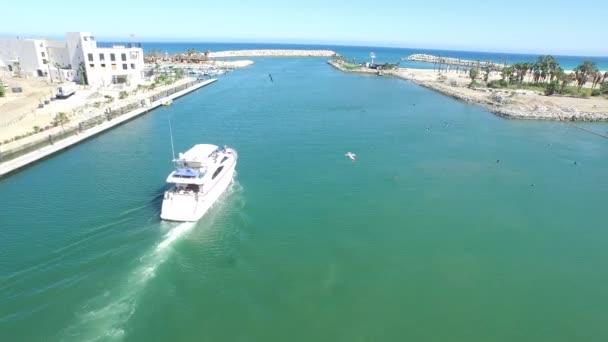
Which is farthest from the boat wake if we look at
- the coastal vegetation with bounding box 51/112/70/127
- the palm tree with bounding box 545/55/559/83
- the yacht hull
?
the palm tree with bounding box 545/55/559/83

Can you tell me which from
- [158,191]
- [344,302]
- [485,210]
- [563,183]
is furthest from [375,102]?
[344,302]

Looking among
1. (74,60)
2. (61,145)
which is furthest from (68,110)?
(74,60)

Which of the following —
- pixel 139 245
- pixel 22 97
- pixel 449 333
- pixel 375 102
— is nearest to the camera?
pixel 449 333

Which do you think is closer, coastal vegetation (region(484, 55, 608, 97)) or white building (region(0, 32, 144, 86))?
white building (region(0, 32, 144, 86))

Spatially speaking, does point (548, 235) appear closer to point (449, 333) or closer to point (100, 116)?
point (449, 333)

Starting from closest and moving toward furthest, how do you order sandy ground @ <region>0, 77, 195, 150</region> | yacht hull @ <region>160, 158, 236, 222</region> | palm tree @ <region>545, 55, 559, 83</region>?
yacht hull @ <region>160, 158, 236, 222</region>
sandy ground @ <region>0, 77, 195, 150</region>
palm tree @ <region>545, 55, 559, 83</region>

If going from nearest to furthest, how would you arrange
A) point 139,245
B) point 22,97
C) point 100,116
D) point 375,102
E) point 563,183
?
point 139,245 < point 563,183 < point 100,116 < point 22,97 < point 375,102

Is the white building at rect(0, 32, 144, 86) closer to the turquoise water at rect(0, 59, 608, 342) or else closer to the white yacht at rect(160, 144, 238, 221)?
the turquoise water at rect(0, 59, 608, 342)

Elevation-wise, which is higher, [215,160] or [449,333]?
[215,160]
